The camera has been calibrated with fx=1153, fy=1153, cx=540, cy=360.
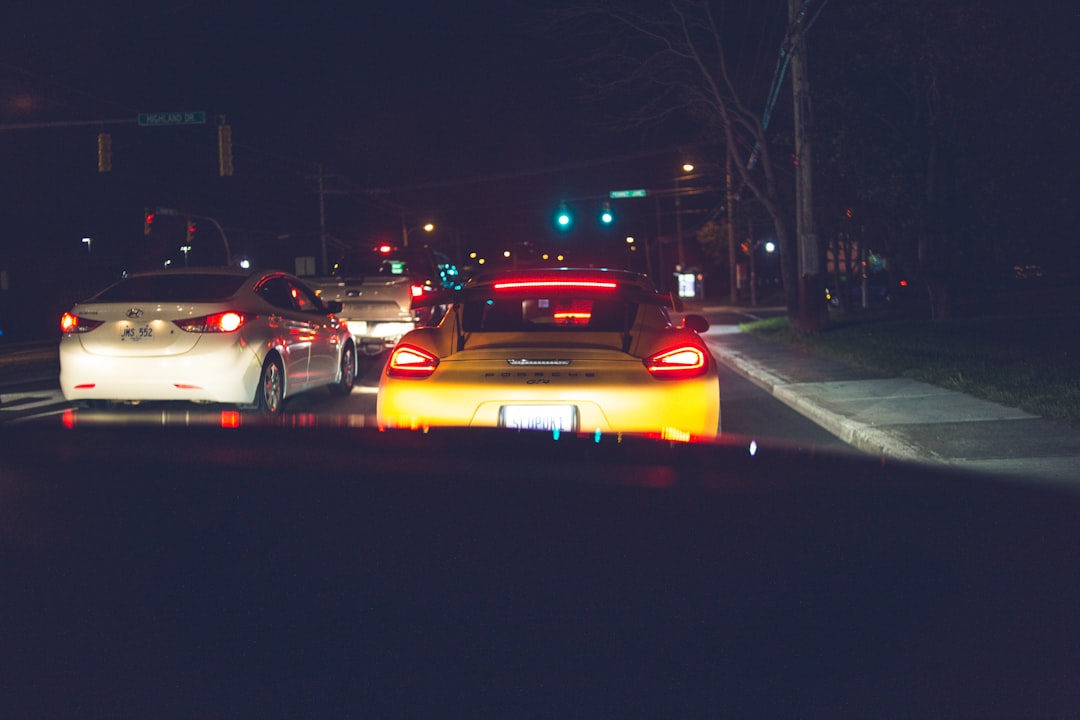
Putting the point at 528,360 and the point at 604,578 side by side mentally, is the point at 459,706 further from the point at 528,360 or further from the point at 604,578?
the point at 528,360

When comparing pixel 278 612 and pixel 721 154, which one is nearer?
pixel 278 612

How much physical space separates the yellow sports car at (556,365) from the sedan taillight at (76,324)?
5.04 meters

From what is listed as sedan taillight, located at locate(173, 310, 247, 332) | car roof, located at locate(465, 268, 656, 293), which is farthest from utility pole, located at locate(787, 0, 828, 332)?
car roof, located at locate(465, 268, 656, 293)

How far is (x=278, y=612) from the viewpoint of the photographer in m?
1.87

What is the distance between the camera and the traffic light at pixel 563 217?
4319 centimetres

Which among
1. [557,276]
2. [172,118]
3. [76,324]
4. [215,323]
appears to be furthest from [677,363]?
[172,118]

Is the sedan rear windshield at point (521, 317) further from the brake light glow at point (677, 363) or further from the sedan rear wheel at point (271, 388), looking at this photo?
the sedan rear wheel at point (271, 388)

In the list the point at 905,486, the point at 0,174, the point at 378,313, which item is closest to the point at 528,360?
the point at 905,486

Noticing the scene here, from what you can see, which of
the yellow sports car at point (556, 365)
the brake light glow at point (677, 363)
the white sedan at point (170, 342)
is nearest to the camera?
the yellow sports car at point (556, 365)

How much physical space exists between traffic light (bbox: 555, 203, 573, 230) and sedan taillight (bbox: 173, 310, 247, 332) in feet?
105

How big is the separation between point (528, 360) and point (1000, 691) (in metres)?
5.00

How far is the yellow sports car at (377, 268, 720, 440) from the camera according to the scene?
21.5 feet

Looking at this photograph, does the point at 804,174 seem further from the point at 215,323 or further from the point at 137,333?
the point at 137,333

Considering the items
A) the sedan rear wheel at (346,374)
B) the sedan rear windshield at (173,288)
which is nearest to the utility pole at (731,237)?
the sedan rear wheel at (346,374)
